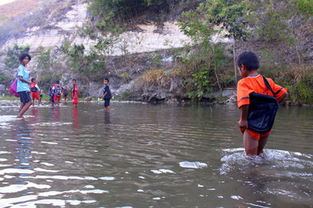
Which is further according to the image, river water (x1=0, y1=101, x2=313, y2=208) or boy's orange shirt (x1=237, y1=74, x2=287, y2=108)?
boy's orange shirt (x1=237, y1=74, x2=287, y2=108)

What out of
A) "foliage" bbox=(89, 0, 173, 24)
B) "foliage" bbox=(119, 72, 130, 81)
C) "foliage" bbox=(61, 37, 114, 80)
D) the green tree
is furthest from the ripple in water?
"foliage" bbox=(89, 0, 173, 24)

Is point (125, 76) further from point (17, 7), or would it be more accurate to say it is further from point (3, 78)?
point (17, 7)

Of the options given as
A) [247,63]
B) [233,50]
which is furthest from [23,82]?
[233,50]

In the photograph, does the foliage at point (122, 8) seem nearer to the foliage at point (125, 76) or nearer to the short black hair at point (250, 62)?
the foliage at point (125, 76)

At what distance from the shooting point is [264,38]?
23000 mm

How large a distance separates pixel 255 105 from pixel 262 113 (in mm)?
144

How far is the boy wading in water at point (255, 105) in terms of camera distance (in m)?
4.36

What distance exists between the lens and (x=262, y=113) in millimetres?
4418

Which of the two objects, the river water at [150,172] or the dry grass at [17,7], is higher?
the dry grass at [17,7]

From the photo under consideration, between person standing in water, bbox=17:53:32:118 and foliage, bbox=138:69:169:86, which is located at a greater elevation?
foliage, bbox=138:69:169:86

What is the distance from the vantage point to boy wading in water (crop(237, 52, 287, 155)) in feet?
14.3

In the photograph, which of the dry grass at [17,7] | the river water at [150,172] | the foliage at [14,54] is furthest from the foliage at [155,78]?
the dry grass at [17,7]

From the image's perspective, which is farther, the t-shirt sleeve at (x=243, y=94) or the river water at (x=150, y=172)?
the t-shirt sleeve at (x=243, y=94)

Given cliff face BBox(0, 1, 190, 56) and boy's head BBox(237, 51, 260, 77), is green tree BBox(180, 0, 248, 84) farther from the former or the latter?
boy's head BBox(237, 51, 260, 77)
